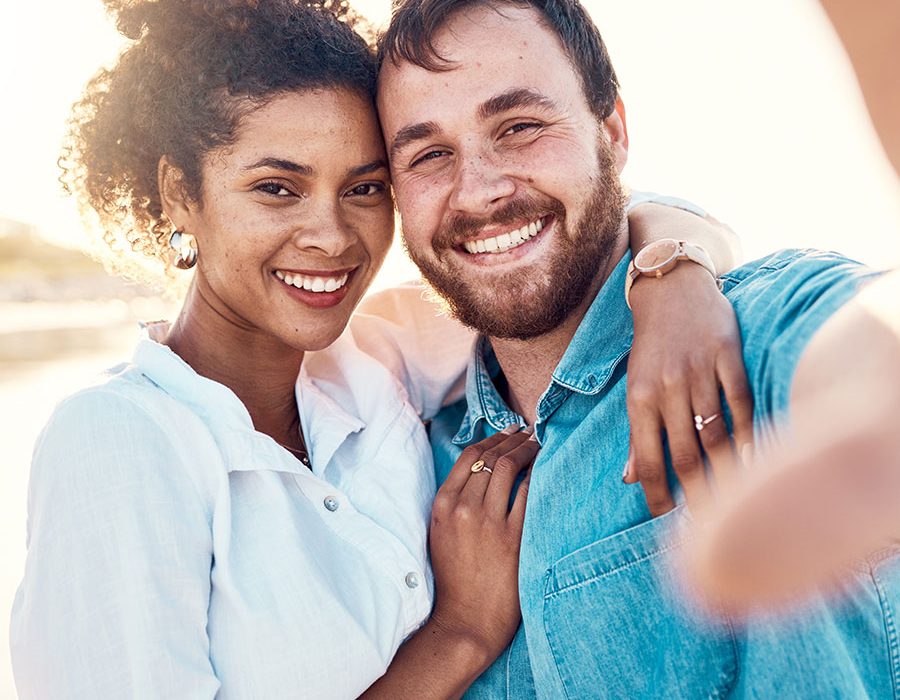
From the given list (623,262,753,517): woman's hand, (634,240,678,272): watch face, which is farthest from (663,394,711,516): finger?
(634,240,678,272): watch face

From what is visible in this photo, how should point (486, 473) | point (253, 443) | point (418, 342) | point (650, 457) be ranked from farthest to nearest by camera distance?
point (418, 342)
point (486, 473)
point (253, 443)
point (650, 457)

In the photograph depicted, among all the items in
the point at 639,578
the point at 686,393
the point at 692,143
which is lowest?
the point at 639,578

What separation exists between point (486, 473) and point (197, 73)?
1.20 metres

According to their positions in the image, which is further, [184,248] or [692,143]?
[692,143]

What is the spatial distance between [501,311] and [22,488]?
296 inches

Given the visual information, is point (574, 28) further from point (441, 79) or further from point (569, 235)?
point (569, 235)

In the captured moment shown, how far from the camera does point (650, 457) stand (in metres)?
1.52

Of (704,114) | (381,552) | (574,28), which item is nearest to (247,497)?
(381,552)

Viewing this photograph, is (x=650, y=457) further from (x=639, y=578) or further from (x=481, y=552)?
(x=481, y=552)

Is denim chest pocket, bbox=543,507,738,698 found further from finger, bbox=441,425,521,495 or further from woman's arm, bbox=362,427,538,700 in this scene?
finger, bbox=441,425,521,495

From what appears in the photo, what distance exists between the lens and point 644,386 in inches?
59.6

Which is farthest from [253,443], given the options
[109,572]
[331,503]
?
[109,572]

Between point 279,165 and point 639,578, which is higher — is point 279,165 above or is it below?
above

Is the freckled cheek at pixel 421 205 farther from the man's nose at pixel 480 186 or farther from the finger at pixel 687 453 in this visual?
the finger at pixel 687 453
